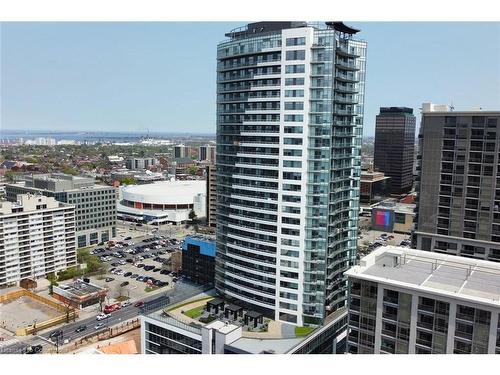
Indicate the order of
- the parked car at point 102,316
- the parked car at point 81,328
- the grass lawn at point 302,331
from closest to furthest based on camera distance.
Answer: the grass lawn at point 302,331 → the parked car at point 81,328 → the parked car at point 102,316

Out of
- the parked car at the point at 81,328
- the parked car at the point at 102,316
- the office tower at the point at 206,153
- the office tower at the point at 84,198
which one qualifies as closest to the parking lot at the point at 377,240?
the parked car at the point at 102,316

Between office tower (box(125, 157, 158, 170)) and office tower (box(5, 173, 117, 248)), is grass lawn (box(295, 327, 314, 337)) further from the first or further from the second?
office tower (box(125, 157, 158, 170))

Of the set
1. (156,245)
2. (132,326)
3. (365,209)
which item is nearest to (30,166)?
(156,245)

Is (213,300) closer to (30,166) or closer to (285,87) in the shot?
(285,87)

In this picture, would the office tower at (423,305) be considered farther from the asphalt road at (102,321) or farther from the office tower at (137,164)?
the office tower at (137,164)

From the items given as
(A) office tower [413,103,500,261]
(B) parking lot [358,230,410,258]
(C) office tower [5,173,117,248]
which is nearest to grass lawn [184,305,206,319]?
(A) office tower [413,103,500,261]

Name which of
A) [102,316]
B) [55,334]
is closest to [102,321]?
[102,316]

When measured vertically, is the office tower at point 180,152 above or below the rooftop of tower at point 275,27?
below
